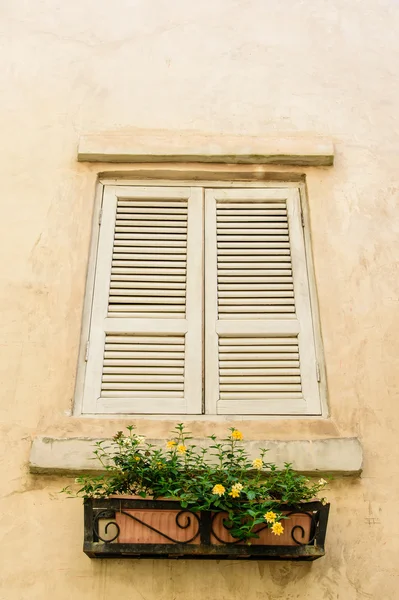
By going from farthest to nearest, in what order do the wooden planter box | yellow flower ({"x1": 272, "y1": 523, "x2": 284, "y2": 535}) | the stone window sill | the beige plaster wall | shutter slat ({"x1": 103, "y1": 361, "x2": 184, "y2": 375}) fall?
shutter slat ({"x1": 103, "y1": 361, "x2": 184, "y2": 375}), the stone window sill, the beige plaster wall, the wooden planter box, yellow flower ({"x1": 272, "y1": 523, "x2": 284, "y2": 535})

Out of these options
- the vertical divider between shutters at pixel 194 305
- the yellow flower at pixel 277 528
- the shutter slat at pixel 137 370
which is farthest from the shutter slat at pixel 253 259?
the yellow flower at pixel 277 528

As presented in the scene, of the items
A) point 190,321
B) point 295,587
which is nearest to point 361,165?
point 190,321

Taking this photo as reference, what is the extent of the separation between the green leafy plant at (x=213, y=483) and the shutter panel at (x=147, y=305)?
408 mm

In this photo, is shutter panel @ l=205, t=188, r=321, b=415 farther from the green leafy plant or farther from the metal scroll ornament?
the metal scroll ornament

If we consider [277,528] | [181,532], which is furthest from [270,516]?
[181,532]

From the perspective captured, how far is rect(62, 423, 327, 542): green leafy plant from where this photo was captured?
2.49m

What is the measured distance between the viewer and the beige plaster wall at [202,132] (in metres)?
2.73

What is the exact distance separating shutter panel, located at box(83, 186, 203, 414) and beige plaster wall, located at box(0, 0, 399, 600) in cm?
13

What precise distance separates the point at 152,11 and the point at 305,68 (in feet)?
3.74

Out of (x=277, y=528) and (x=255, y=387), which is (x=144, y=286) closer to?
(x=255, y=387)

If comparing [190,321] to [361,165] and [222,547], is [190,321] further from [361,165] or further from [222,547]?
[361,165]

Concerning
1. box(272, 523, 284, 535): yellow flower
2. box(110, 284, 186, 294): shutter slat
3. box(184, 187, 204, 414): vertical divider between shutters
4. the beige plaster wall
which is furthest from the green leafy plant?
box(110, 284, 186, 294): shutter slat

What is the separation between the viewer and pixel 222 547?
8.24ft

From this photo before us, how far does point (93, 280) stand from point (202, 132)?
1210 millimetres
